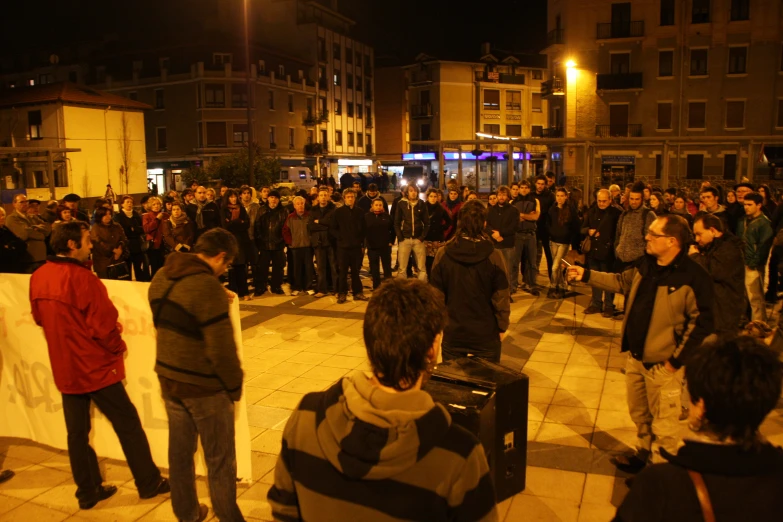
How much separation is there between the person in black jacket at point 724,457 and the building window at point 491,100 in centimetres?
6691

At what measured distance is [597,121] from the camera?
41.5 meters

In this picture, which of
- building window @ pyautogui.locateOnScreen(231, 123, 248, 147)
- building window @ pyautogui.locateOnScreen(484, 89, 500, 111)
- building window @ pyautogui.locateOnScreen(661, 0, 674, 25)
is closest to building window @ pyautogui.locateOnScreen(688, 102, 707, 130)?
building window @ pyautogui.locateOnScreen(661, 0, 674, 25)

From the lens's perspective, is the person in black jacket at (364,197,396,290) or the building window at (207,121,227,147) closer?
the person in black jacket at (364,197,396,290)

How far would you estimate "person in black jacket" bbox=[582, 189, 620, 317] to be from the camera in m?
10.3

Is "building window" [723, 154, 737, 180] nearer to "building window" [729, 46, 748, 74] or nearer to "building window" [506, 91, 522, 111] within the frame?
"building window" [729, 46, 748, 74]

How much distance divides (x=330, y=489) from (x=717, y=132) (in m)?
43.4

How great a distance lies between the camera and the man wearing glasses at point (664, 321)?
4547 mm

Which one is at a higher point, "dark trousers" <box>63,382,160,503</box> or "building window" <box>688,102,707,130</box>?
"building window" <box>688,102,707,130</box>

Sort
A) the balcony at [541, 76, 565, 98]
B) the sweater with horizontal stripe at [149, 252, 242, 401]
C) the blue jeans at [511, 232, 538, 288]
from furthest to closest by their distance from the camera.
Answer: the balcony at [541, 76, 565, 98]
the blue jeans at [511, 232, 538, 288]
the sweater with horizontal stripe at [149, 252, 242, 401]

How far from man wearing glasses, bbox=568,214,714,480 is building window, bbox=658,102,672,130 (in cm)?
4012

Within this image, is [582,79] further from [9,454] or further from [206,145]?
[9,454]

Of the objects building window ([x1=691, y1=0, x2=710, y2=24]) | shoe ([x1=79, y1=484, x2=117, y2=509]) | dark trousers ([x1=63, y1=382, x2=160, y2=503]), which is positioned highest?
building window ([x1=691, y1=0, x2=710, y2=24])

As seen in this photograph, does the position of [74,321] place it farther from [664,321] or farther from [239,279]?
[239,279]

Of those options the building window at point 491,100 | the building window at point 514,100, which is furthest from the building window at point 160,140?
the building window at point 514,100
